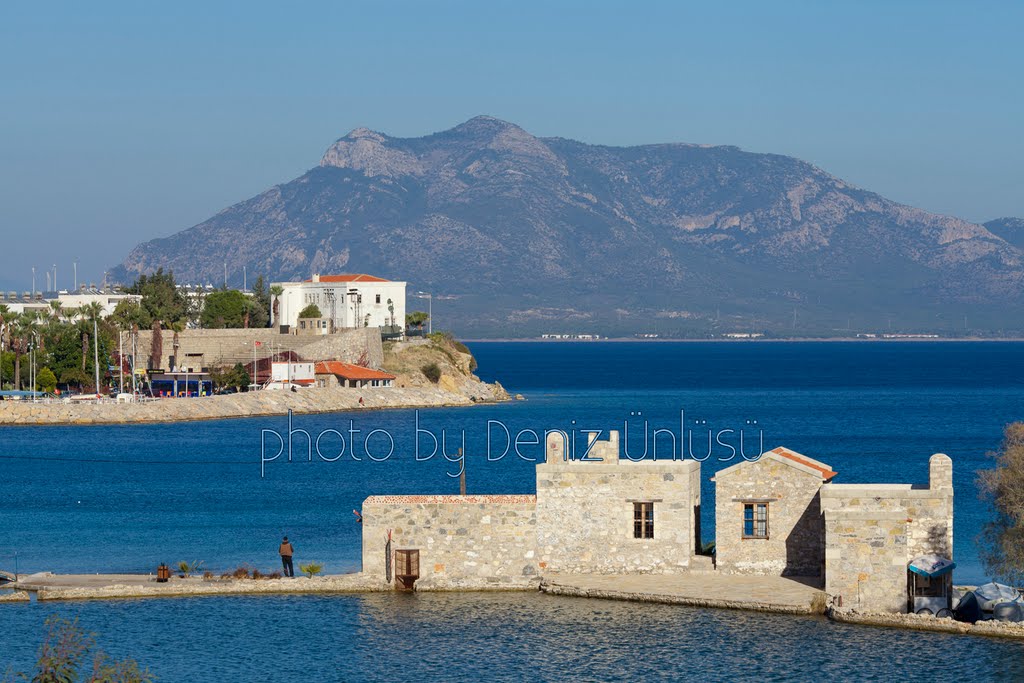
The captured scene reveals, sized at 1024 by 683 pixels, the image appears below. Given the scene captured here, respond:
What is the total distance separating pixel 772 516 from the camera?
3550cm

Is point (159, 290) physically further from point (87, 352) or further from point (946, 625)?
point (946, 625)

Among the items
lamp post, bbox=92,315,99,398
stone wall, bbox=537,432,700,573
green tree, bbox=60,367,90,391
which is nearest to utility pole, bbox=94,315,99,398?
lamp post, bbox=92,315,99,398

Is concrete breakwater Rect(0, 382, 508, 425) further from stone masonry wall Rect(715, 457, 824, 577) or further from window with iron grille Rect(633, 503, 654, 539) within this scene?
stone masonry wall Rect(715, 457, 824, 577)

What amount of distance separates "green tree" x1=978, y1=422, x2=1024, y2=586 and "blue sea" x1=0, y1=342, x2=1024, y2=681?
10.0ft

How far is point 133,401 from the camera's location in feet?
360

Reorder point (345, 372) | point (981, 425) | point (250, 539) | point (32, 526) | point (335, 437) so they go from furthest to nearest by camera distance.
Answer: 1. point (345, 372)
2. point (981, 425)
3. point (335, 437)
4. point (32, 526)
5. point (250, 539)

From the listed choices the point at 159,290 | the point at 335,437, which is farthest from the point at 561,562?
the point at 159,290

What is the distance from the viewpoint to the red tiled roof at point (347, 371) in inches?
4995

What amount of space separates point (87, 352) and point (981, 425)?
62855 millimetres

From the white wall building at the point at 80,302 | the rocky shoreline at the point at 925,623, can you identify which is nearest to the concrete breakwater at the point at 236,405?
the white wall building at the point at 80,302

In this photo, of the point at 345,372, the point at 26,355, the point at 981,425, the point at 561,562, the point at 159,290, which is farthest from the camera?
the point at 159,290

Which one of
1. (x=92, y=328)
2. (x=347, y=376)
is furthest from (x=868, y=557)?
(x=347, y=376)

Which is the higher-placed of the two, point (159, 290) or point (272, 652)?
point (159, 290)

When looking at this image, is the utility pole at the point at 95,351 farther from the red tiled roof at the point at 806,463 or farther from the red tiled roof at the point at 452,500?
the red tiled roof at the point at 806,463
